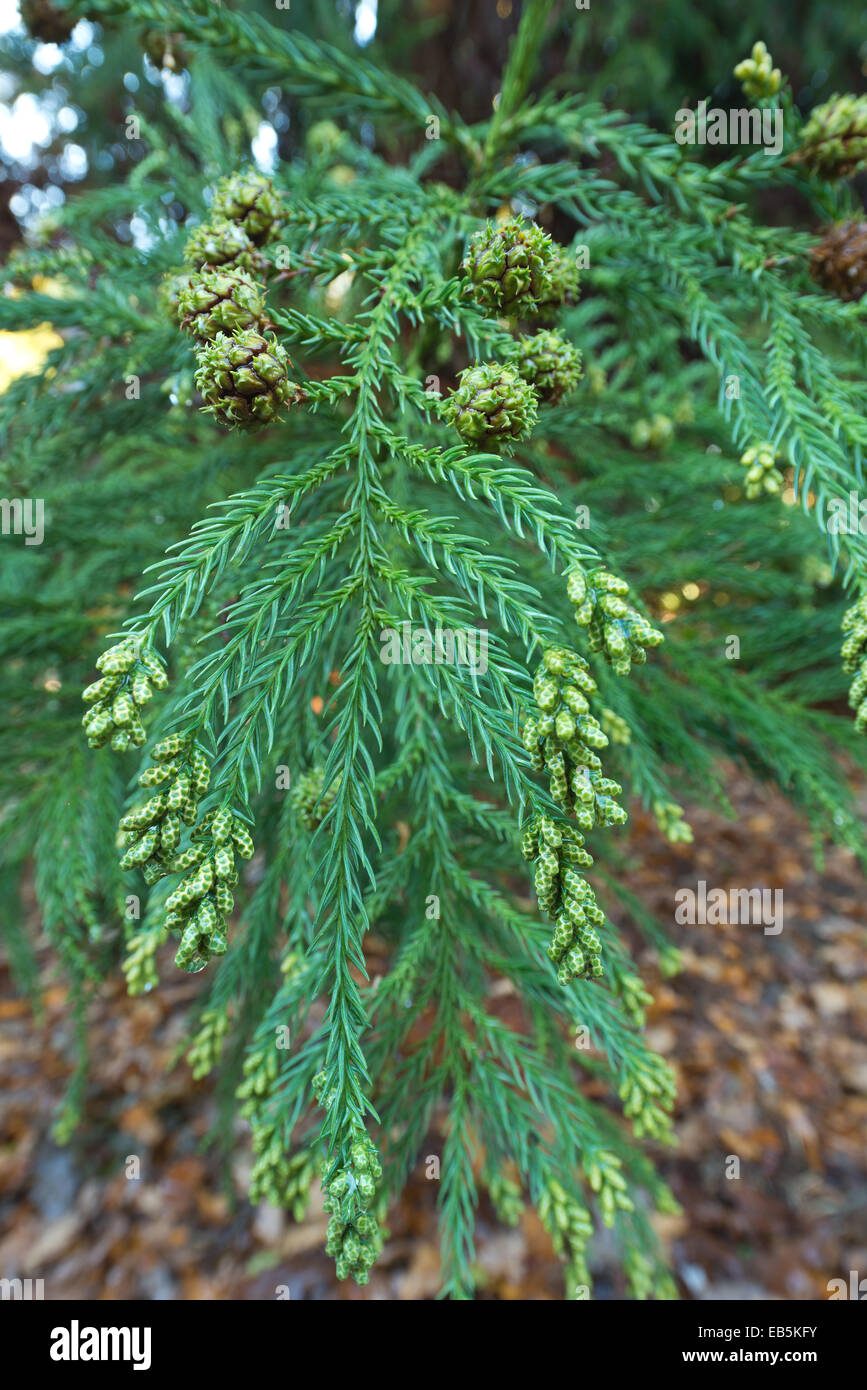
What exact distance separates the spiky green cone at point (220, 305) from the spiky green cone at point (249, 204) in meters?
0.22

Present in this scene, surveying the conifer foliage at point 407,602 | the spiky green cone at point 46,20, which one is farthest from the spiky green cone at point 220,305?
the spiky green cone at point 46,20

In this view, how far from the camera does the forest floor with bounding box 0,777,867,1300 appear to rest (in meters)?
2.05

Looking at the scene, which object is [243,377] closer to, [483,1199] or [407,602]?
[407,602]

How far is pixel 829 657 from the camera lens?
5.46 feet

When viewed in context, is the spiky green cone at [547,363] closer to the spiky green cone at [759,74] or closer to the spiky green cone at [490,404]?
the spiky green cone at [490,404]

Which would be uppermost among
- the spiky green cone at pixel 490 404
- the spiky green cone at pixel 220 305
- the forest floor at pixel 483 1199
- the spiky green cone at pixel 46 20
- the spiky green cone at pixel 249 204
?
the spiky green cone at pixel 46 20

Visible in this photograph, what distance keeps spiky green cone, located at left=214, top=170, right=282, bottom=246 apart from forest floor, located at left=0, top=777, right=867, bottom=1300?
75.1 inches

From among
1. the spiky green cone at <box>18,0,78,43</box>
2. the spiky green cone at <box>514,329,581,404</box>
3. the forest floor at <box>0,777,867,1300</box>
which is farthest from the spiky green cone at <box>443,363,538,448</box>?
the forest floor at <box>0,777,867,1300</box>

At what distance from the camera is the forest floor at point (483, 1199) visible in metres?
2.05

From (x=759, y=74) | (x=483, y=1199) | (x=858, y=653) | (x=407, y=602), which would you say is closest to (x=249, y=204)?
(x=407, y=602)

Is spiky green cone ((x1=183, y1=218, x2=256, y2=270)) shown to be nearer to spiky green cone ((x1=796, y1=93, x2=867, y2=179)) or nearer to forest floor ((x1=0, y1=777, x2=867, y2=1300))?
spiky green cone ((x1=796, y1=93, x2=867, y2=179))

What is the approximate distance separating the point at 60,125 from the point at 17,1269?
4200 mm

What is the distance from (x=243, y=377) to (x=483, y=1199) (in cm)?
243
